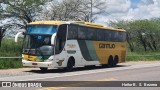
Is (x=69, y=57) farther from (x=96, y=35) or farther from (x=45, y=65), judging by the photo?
(x=96, y=35)

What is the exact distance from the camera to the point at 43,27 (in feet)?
73.9

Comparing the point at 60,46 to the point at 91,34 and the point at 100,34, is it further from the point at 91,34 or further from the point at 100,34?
the point at 100,34

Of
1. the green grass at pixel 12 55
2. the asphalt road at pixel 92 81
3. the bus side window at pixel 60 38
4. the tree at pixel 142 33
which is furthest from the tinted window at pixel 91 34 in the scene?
the tree at pixel 142 33

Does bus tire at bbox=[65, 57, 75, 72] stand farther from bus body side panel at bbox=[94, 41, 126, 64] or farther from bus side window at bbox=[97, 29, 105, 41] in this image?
bus side window at bbox=[97, 29, 105, 41]

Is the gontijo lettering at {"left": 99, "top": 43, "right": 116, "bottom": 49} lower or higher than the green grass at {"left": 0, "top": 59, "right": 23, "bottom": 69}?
higher

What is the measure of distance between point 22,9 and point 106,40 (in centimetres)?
1383

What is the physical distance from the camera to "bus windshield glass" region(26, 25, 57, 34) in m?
22.2

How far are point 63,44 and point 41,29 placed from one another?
1.63 m

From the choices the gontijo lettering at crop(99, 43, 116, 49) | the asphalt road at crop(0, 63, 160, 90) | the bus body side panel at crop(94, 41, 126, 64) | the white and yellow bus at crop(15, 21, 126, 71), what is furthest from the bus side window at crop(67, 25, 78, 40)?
the gontijo lettering at crop(99, 43, 116, 49)

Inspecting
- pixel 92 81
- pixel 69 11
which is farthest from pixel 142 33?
pixel 92 81

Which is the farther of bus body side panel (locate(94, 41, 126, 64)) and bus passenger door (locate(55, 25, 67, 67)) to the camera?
bus body side panel (locate(94, 41, 126, 64))

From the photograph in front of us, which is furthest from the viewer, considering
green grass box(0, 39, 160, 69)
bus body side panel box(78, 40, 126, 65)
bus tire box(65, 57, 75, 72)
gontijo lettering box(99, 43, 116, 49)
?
gontijo lettering box(99, 43, 116, 49)

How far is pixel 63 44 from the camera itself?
2291 centimetres

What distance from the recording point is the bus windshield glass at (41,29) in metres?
22.2
